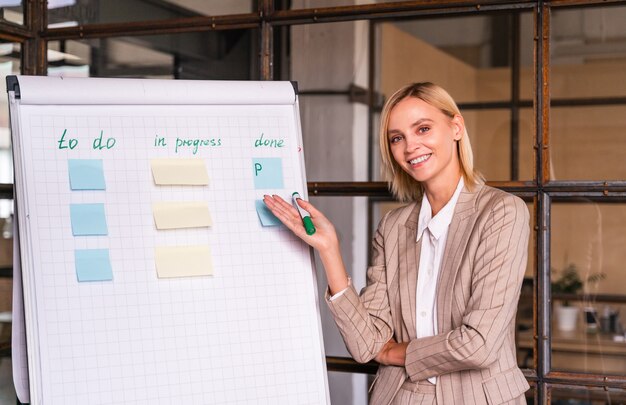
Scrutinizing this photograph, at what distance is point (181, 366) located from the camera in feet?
5.55

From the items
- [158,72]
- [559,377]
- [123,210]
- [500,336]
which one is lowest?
[559,377]

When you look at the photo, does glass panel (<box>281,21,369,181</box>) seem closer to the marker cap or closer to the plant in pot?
the marker cap

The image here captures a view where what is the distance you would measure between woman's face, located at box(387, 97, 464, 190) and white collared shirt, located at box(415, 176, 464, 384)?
63mm

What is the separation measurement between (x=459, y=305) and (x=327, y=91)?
3.83ft

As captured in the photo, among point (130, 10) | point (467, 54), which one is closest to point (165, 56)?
point (130, 10)

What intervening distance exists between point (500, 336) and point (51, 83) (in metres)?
1.11

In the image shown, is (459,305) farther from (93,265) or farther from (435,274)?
(93,265)

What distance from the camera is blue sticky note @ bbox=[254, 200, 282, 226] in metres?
1.82

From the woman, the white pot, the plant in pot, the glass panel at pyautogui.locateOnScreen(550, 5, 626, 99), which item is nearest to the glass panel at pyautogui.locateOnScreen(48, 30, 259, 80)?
the woman

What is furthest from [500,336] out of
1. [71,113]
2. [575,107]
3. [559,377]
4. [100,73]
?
[575,107]

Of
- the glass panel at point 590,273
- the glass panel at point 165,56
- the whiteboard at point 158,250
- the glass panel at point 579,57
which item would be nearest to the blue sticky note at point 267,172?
the whiteboard at point 158,250

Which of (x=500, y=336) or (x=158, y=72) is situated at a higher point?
(x=158, y=72)

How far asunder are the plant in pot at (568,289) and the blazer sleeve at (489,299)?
127 inches

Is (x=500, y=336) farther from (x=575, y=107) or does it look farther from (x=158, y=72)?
(x=575, y=107)
